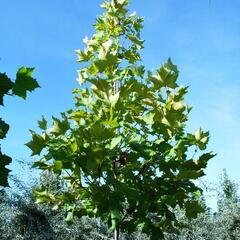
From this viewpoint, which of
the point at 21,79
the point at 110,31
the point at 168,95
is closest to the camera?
the point at 21,79

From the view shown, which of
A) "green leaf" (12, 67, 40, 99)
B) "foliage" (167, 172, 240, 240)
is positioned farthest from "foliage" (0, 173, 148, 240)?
"green leaf" (12, 67, 40, 99)

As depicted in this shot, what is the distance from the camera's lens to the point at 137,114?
175 inches

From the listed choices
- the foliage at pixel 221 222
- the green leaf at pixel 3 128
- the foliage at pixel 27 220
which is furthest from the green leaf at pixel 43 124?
the foliage at pixel 221 222

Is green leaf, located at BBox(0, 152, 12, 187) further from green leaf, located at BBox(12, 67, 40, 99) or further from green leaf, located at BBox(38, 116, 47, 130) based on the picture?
green leaf, located at BBox(38, 116, 47, 130)

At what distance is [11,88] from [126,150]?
204cm

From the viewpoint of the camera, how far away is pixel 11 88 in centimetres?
238

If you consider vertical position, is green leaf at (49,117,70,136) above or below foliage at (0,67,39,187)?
above

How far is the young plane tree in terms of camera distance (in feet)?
11.8

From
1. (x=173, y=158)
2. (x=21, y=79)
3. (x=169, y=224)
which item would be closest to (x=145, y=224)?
(x=169, y=224)

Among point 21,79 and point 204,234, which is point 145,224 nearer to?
point 21,79

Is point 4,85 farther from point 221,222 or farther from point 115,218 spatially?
point 221,222

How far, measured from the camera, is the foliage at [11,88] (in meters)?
2.31

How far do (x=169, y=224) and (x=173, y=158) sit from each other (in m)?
0.83

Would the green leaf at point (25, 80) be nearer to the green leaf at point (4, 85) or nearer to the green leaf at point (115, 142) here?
the green leaf at point (4, 85)
